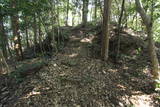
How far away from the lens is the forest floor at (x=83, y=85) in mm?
4633

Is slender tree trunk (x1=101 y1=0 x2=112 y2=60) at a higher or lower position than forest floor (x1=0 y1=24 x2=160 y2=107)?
higher

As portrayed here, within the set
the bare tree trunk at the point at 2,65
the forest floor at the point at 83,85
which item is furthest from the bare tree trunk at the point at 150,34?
the bare tree trunk at the point at 2,65

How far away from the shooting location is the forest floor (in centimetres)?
463

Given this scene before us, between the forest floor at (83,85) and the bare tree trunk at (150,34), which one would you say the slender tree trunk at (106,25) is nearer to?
the forest floor at (83,85)

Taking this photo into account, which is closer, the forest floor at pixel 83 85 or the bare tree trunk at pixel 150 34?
the forest floor at pixel 83 85

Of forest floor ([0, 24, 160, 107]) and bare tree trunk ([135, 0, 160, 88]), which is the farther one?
bare tree trunk ([135, 0, 160, 88])

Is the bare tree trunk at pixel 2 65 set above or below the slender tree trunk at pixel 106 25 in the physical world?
below

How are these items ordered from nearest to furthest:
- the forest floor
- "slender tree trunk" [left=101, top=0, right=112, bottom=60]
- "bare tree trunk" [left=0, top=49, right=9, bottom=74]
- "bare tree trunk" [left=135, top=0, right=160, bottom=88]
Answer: the forest floor, "bare tree trunk" [left=135, top=0, right=160, bottom=88], "bare tree trunk" [left=0, top=49, right=9, bottom=74], "slender tree trunk" [left=101, top=0, right=112, bottom=60]

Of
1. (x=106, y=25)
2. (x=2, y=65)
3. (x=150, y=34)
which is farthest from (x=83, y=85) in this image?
(x=2, y=65)

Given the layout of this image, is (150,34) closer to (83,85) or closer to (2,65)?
(83,85)

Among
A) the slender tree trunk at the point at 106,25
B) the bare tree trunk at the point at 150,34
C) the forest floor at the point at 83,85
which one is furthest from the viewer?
the slender tree trunk at the point at 106,25

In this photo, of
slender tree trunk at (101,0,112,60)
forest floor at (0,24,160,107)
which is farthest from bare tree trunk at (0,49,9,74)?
slender tree trunk at (101,0,112,60)

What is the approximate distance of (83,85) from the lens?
17.7 ft

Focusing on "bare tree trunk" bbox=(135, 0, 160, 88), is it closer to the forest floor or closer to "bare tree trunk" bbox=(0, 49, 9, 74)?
the forest floor
